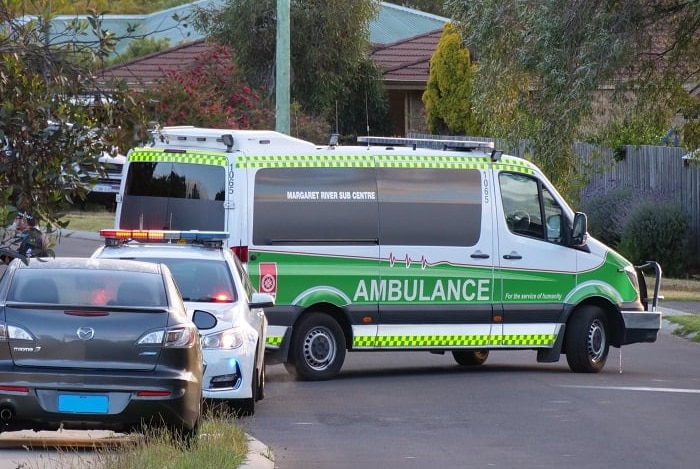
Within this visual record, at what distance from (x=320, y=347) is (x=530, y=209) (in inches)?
123

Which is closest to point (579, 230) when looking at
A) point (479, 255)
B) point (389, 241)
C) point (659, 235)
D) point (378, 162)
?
point (479, 255)

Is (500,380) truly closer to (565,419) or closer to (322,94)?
(565,419)

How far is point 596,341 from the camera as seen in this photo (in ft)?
56.1

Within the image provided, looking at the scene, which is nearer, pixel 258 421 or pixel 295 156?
pixel 258 421

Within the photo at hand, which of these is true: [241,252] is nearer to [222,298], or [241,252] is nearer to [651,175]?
[222,298]

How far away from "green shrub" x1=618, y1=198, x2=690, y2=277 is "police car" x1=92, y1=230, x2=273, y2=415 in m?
17.0

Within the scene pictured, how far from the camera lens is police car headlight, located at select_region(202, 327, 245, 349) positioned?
506 inches

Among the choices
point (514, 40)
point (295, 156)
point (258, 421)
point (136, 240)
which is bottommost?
point (258, 421)

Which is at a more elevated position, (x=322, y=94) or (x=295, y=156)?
(x=322, y=94)

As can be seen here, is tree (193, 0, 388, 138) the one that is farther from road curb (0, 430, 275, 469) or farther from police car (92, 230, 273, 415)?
road curb (0, 430, 275, 469)

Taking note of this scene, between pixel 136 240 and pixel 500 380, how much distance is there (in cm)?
465

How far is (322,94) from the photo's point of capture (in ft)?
123

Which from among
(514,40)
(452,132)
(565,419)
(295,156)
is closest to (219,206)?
(295,156)

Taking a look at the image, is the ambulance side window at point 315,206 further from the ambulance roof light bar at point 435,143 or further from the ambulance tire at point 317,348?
the ambulance tire at point 317,348
